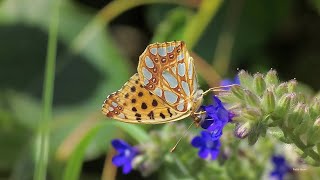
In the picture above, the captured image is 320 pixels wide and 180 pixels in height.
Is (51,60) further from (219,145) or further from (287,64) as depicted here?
(287,64)

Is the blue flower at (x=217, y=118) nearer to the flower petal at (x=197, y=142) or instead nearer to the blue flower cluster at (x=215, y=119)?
the blue flower cluster at (x=215, y=119)

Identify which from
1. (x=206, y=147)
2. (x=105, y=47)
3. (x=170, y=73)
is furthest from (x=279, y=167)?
(x=105, y=47)

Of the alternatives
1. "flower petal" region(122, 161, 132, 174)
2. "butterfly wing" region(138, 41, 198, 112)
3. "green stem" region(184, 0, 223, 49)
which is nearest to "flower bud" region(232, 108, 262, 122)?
"butterfly wing" region(138, 41, 198, 112)

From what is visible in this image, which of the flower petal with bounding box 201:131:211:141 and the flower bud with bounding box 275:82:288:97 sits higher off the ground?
the flower bud with bounding box 275:82:288:97

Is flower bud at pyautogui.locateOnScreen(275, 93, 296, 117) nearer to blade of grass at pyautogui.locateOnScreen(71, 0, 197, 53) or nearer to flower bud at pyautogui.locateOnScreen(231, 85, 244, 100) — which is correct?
flower bud at pyautogui.locateOnScreen(231, 85, 244, 100)

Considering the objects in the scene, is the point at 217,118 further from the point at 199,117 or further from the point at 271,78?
the point at 271,78

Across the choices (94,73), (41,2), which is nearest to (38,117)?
(94,73)
